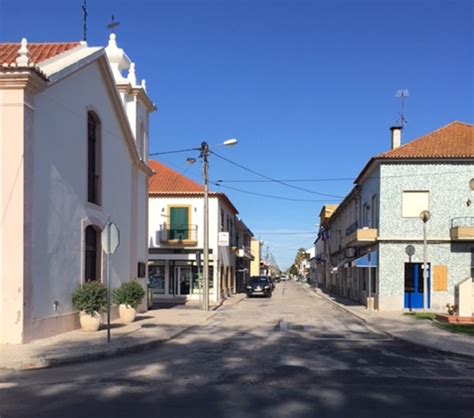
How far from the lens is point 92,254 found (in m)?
19.8

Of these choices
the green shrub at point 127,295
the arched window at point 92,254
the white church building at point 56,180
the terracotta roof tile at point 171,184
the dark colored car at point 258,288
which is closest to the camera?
the white church building at point 56,180

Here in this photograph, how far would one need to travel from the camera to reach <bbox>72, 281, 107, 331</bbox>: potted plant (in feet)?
55.8

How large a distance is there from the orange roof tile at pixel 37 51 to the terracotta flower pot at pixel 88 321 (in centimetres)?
718

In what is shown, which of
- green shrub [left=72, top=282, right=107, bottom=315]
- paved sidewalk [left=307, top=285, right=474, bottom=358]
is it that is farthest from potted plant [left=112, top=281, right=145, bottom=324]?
paved sidewalk [left=307, top=285, right=474, bottom=358]

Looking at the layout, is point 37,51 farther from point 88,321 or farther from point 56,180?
point 88,321

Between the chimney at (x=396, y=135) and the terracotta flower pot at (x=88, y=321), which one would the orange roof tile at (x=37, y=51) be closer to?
the terracotta flower pot at (x=88, y=321)

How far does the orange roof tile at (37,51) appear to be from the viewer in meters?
17.5

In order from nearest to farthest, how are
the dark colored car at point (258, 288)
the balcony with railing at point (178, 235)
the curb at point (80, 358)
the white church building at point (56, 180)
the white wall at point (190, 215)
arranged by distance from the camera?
the curb at point (80, 358) → the white church building at point (56, 180) → the balcony with railing at point (178, 235) → the white wall at point (190, 215) → the dark colored car at point (258, 288)

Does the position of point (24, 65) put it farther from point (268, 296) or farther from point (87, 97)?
point (268, 296)

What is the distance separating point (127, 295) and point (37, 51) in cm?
854

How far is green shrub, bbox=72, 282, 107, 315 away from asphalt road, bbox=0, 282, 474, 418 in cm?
280

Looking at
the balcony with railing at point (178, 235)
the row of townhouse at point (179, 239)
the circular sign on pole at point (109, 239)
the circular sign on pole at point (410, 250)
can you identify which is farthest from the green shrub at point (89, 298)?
the balcony with railing at point (178, 235)

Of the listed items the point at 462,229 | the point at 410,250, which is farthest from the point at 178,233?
the point at 462,229

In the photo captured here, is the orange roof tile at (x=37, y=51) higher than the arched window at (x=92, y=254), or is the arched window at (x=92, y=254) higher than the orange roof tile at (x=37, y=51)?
the orange roof tile at (x=37, y=51)
